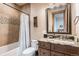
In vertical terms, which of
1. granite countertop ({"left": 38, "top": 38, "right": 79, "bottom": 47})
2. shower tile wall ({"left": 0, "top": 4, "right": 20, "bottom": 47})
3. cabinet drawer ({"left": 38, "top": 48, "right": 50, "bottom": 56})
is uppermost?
shower tile wall ({"left": 0, "top": 4, "right": 20, "bottom": 47})

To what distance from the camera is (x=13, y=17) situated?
1751mm

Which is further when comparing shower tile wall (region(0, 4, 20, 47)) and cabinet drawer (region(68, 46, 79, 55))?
shower tile wall (region(0, 4, 20, 47))

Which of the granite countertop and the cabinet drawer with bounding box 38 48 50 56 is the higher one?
the granite countertop

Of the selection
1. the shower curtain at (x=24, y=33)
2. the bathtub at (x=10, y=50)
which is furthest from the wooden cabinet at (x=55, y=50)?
the bathtub at (x=10, y=50)

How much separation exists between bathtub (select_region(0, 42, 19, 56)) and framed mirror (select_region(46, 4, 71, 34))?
656mm

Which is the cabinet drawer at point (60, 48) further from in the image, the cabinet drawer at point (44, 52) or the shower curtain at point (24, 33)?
the shower curtain at point (24, 33)

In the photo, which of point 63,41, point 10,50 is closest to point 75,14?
point 63,41

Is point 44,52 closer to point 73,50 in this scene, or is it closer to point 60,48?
point 60,48

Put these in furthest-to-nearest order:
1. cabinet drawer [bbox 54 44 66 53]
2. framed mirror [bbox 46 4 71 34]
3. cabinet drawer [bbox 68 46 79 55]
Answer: framed mirror [bbox 46 4 71 34], cabinet drawer [bbox 54 44 66 53], cabinet drawer [bbox 68 46 79 55]

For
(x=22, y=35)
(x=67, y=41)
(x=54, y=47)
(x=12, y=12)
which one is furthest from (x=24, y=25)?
(x=67, y=41)

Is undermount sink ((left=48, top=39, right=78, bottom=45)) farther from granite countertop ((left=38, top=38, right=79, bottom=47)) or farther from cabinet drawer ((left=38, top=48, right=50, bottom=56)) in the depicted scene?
cabinet drawer ((left=38, top=48, right=50, bottom=56))

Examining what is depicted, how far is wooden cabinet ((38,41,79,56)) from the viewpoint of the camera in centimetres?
155

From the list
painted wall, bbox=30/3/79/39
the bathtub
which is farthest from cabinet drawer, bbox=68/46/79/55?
the bathtub

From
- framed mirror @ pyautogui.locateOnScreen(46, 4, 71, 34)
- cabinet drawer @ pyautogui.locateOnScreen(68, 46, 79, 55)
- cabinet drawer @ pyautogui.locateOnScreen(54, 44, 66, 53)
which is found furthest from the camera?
framed mirror @ pyautogui.locateOnScreen(46, 4, 71, 34)
